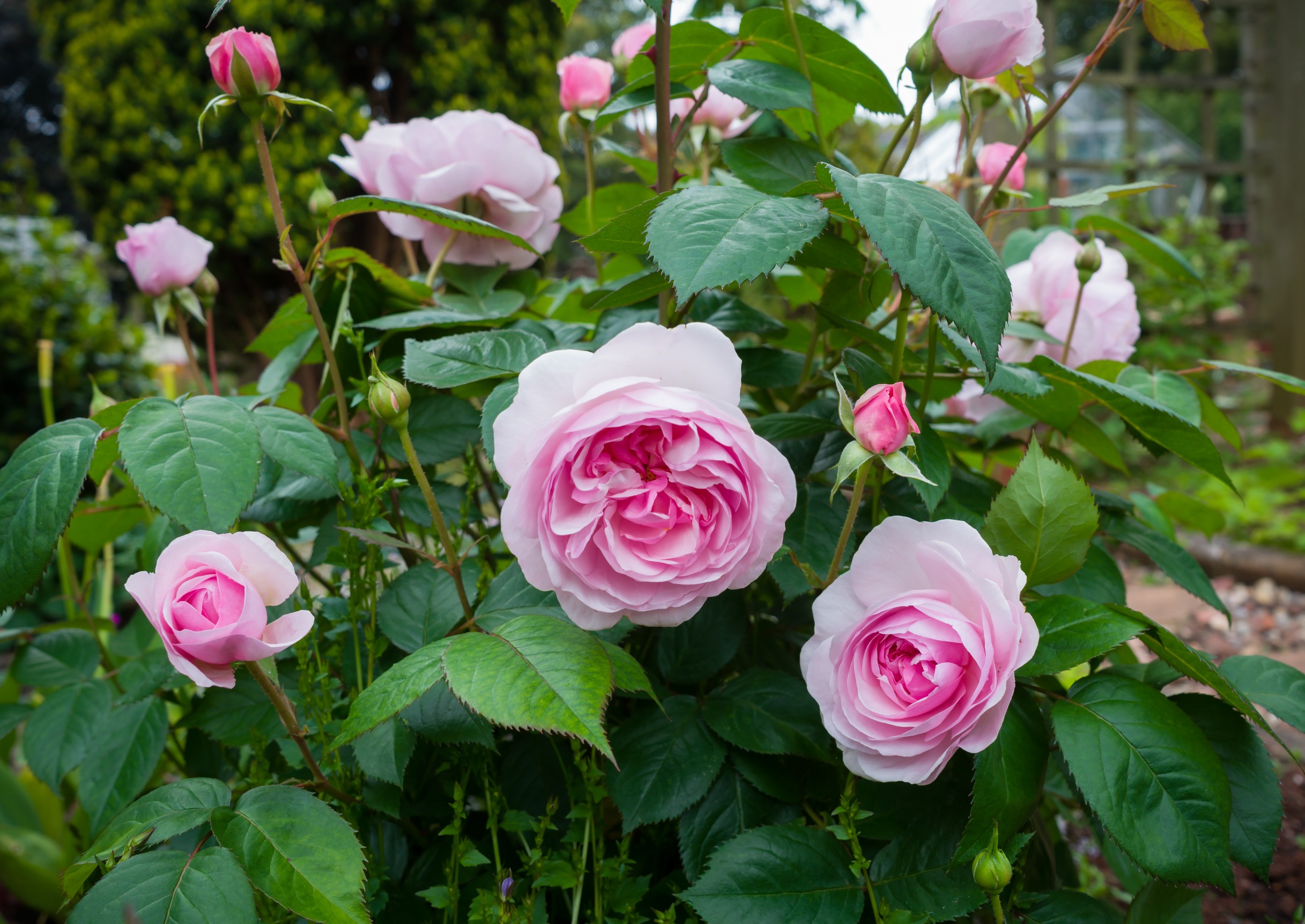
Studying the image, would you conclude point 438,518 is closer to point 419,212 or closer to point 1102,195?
point 419,212

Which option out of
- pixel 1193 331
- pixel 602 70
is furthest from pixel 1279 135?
pixel 602 70

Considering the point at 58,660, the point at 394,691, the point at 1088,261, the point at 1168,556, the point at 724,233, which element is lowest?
the point at 58,660

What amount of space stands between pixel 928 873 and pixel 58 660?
2.97ft

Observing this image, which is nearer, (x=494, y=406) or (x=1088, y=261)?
(x=494, y=406)

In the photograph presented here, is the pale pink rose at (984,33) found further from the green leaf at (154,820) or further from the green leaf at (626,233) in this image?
the green leaf at (154,820)

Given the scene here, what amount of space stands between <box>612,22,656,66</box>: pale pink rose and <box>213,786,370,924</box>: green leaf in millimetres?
708

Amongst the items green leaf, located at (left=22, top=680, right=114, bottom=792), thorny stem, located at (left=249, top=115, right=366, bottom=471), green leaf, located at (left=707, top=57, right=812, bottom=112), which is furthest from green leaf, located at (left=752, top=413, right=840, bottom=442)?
green leaf, located at (left=22, top=680, right=114, bottom=792)

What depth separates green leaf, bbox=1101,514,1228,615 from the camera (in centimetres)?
77

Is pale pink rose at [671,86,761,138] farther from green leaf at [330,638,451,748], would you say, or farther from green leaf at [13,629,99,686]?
green leaf at [13,629,99,686]

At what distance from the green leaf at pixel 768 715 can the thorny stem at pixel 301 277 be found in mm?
351

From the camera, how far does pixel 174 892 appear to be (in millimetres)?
501

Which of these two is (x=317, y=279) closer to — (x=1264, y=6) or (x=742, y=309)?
(x=742, y=309)

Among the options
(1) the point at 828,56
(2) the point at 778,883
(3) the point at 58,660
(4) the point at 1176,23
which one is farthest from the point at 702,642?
(3) the point at 58,660

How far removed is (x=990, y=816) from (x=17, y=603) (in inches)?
24.8
